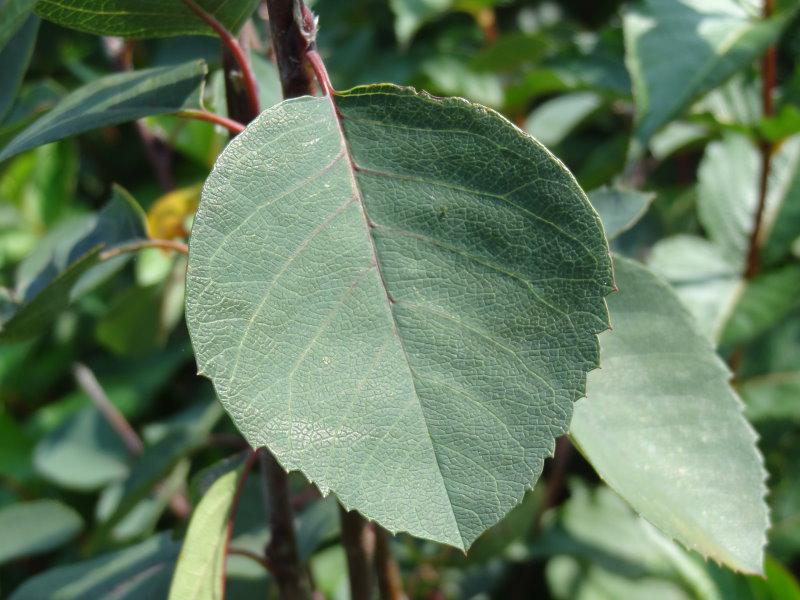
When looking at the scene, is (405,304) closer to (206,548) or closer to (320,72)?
(320,72)

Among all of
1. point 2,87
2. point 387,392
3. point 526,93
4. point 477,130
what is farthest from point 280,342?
point 526,93

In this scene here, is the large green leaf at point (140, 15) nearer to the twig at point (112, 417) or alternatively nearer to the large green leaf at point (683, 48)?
the large green leaf at point (683, 48)

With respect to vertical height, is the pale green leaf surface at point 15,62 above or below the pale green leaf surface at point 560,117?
above

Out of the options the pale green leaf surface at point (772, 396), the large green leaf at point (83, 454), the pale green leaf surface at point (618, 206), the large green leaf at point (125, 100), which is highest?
the large green leaf at point (125, 100)

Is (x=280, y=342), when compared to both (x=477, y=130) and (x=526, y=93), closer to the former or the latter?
(x=477, y=130)

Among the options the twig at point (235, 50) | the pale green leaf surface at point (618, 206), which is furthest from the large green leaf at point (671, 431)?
the twig at point (235, 50)

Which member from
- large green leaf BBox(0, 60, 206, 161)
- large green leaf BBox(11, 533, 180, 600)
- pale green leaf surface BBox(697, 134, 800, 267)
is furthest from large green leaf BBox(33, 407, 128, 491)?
pale green leaf surface BBox(697, 134, 800, 267)

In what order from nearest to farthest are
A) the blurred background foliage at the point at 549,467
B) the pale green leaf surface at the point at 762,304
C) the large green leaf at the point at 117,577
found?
1. the large green leaf at the point at 117,577
2. the blurred background foliage at the point at 549,467
3. the pale green leaf surface at the point at 762,304

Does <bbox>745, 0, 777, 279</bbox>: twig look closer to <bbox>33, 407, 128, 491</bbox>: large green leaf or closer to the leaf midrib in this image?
the leaf midrib
